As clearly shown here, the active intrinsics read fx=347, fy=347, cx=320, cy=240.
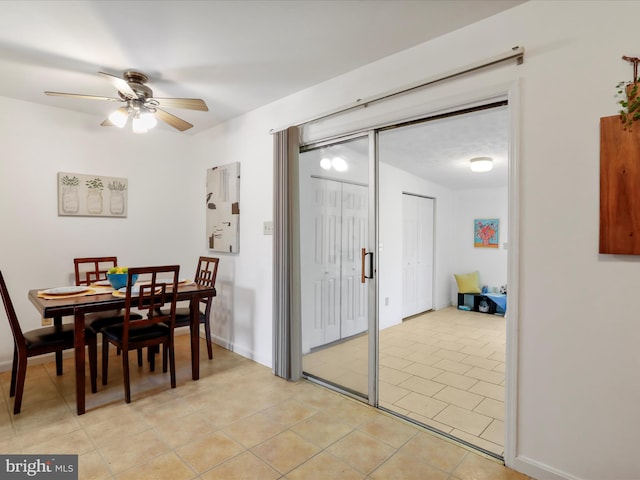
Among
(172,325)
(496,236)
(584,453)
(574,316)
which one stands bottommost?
(584,453)

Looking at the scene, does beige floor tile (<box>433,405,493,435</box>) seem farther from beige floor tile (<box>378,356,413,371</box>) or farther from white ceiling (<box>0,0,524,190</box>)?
white ceiling (<box>0,0,524,190</box>)

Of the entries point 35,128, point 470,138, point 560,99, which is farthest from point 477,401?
point 35,128

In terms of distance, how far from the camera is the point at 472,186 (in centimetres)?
623

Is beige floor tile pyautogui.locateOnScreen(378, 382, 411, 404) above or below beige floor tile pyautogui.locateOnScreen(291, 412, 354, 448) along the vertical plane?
below

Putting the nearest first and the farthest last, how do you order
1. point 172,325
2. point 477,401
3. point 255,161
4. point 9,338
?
point 477,401, point 172,325, point 9,338, point 255,161

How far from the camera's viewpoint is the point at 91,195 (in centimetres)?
368

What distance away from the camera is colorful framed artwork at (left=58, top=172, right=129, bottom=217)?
351 centimetres

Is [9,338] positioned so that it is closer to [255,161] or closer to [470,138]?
[255,161]

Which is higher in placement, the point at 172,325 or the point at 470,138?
the point at 470,138

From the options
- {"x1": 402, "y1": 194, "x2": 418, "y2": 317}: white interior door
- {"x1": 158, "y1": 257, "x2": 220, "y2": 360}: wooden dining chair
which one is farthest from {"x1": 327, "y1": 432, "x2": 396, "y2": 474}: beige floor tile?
{"x1": 402, "y1": 194, "x2": 418, "y2": 317}: white interior door

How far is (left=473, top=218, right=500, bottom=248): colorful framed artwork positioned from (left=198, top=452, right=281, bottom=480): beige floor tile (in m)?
5.63

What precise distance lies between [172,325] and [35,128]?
7.84 feet

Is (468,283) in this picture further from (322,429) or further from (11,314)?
(11,314)

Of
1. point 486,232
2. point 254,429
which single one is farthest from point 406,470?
point 486,232
